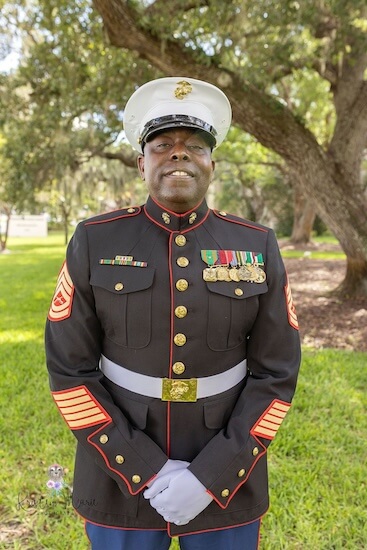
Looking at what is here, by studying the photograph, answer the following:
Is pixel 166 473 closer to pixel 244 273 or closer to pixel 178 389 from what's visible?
pixel 178 389

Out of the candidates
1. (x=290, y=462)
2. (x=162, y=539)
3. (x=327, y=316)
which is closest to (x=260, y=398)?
(x=162, y=539)

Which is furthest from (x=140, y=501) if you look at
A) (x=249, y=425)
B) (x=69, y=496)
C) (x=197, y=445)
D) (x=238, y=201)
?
(x=238, y=201)

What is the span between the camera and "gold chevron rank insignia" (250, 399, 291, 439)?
1375 millimetres

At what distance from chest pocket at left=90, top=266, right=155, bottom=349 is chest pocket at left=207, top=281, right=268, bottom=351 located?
19 cm

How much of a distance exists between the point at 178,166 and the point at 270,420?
0.80 m

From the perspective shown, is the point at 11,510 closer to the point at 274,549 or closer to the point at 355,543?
the point at 274,549

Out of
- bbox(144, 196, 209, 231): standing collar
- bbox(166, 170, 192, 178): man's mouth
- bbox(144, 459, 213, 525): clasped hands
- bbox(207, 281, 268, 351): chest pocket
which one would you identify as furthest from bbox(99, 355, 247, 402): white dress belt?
bbox(166, 170, 192, 178): man's mouth

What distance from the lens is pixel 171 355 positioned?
138cm

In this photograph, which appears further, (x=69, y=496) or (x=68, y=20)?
(x=68, y=20)

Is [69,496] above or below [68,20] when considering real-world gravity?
below

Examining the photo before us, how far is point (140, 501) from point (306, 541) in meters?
1.27

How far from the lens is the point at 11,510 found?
2.45 m

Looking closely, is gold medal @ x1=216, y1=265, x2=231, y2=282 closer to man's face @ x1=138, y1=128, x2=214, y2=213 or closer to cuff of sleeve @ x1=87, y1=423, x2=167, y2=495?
man's face @ x1=138, y1=128, x2=214, y2=213

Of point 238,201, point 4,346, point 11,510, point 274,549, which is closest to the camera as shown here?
point 274,549
